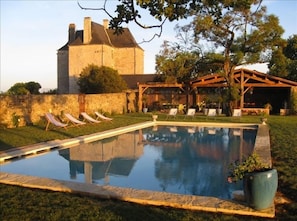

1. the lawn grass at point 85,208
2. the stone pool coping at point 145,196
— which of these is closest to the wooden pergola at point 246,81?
the stone pool coping at point 145,196

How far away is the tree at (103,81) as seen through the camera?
102ft

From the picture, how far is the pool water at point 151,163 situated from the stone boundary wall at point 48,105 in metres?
4.99

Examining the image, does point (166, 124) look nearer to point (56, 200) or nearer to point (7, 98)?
point (7, 98)

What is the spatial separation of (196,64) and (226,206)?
2151cm

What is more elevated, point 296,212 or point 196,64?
point 196,64

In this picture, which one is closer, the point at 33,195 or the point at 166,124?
the point at 33,195

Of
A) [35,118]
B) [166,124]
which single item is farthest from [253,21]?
[35,118]

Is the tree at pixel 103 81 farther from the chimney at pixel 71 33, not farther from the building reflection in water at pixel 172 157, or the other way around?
the chimney at pixel 71 33

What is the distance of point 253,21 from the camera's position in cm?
2105

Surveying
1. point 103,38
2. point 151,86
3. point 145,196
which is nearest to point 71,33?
point 103,38

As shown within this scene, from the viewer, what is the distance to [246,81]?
24125 mm

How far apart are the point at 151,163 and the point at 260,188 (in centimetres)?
522

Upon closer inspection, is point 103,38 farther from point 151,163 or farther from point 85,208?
point 85,208

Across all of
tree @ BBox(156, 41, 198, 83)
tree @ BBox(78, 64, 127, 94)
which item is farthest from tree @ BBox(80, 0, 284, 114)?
tree @ BBox(78, 64, 127, 94)
